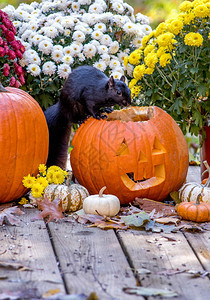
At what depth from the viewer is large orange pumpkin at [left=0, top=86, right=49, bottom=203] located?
2873 mm

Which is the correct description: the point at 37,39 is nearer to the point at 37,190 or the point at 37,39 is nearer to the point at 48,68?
the point at 48,68

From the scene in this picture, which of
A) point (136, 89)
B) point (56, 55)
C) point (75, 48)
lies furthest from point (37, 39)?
point (136, 89)

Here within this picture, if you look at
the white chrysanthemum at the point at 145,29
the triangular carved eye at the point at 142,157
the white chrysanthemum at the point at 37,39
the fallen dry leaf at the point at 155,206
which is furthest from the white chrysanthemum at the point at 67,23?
the fallen dry leaf at the point at 155,206

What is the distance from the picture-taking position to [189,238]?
7.79 ft

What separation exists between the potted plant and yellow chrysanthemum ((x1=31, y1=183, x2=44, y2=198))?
1184 mm

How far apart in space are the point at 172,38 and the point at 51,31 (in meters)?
1.07

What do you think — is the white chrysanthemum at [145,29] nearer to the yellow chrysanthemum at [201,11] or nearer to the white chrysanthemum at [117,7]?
the white chrysanthemum at [117,7]

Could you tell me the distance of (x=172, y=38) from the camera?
348 cm

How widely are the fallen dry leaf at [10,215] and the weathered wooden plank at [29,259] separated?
0.04 m

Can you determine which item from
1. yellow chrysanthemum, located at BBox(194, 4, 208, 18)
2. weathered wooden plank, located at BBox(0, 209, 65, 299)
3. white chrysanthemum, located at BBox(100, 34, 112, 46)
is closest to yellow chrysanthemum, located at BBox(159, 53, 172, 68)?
yellow chrysanthemum, located at BBox(194, 4, 208, 18)

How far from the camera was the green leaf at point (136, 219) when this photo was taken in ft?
8.23

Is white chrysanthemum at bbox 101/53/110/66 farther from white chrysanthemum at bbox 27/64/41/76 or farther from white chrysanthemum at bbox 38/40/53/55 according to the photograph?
white chrysanthemum at bbox 27/64/41/76

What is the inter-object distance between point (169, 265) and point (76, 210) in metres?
1.00

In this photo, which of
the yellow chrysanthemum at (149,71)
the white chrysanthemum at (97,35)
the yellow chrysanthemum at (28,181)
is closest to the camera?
the yellow chrysanthemum at (28,181)
